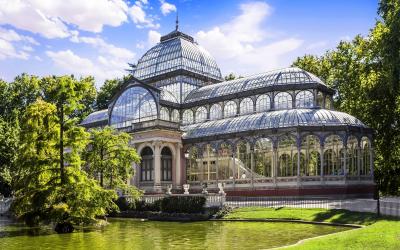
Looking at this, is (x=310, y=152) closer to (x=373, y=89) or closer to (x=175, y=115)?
(x=373, y=89)

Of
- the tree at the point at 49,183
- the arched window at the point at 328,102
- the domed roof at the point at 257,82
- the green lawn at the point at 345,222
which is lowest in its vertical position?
the green lawn at the point at 345,222

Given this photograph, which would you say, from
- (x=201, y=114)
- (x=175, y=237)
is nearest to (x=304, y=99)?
(x=201, y=114)

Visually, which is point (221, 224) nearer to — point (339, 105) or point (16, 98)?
point (339, 105)

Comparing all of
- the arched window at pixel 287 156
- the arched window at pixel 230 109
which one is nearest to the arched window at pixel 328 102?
the arched window at pixel 287 156

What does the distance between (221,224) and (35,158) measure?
12.3 metres

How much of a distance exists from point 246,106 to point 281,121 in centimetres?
818

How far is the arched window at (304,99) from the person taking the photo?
48.4 metres

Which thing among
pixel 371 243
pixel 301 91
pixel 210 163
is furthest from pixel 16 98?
pixel 371 243

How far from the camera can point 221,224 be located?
29672 millimetres

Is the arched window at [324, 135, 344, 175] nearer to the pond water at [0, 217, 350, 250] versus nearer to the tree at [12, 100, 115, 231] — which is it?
the pond water at [0, 217, 350, 250]

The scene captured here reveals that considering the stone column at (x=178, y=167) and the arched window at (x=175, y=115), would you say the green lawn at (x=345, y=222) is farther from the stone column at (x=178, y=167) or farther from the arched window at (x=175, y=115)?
the arched window at (x=175, y=115)

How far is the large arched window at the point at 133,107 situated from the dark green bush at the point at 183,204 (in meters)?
18.5

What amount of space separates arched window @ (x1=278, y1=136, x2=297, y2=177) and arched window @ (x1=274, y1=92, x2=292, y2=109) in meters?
4.27

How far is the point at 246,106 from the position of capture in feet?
171
